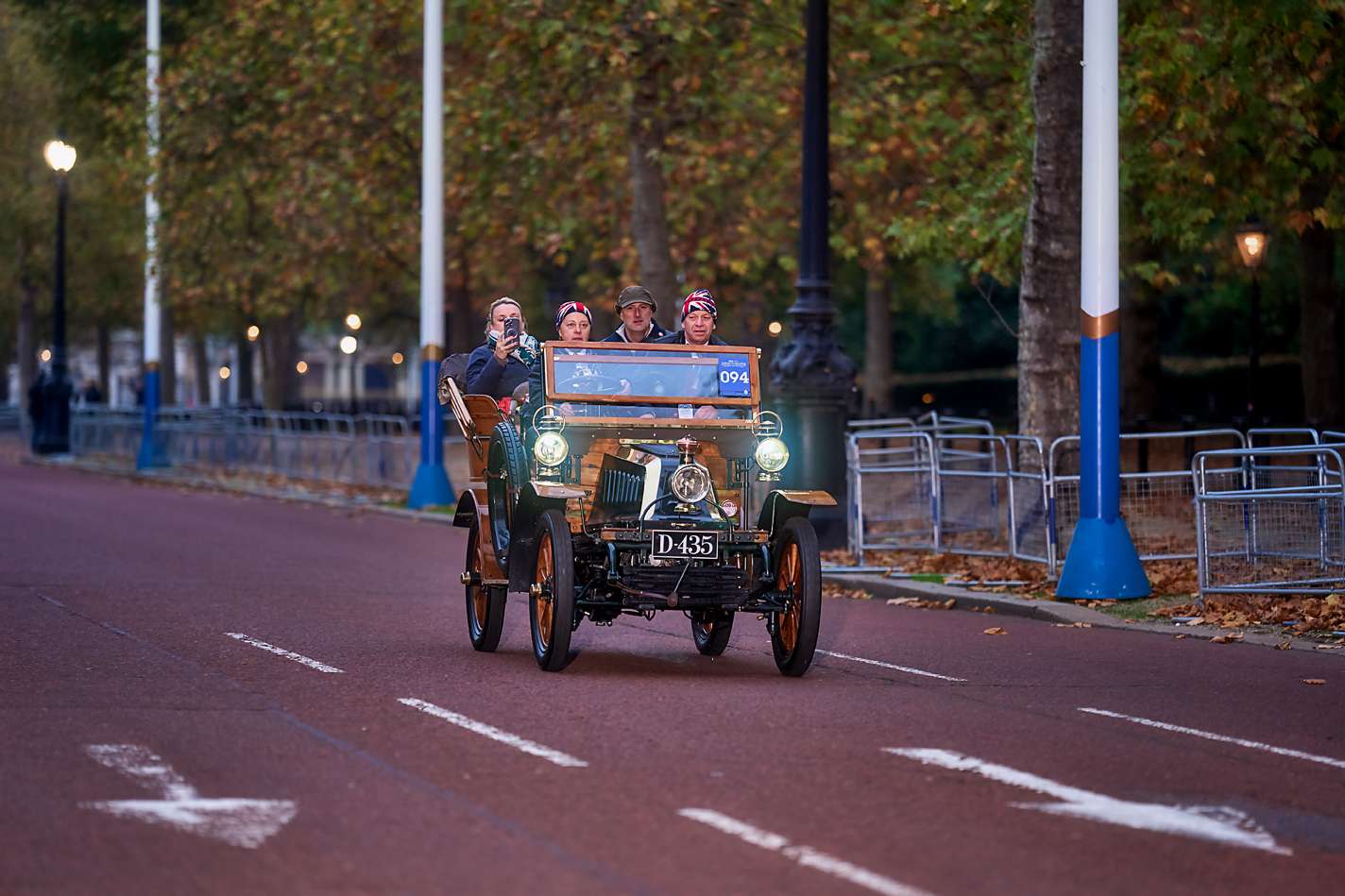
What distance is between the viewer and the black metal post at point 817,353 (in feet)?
64.1

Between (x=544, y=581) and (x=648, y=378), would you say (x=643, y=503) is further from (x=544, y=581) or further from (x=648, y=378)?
(x=648, y=378)

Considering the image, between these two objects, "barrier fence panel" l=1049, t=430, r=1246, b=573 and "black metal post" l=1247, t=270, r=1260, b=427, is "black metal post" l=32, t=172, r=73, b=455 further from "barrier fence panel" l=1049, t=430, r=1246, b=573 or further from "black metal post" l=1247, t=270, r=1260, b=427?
"barrier fence panel" l=1049, t=430, r=1246, b=573

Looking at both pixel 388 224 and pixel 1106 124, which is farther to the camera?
pixel 388 224

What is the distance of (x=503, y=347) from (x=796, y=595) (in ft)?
8.20

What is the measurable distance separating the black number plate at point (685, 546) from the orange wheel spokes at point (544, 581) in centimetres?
53

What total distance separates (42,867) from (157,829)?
1.94 feet

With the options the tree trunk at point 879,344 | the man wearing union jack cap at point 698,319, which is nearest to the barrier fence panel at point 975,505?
the man wearing union jack cap at point 698,319

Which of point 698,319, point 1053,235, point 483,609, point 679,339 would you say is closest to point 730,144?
point 1053,235

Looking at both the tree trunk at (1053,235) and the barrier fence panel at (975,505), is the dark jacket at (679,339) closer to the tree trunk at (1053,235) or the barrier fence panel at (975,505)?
the barrier fence panel at (975,505)

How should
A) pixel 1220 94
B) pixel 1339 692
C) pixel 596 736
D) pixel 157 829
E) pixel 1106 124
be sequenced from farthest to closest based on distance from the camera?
pixel 1220 94 < pixel 1106 124 < pixel 1339 692 < pixel 596 736 < pixel 157 829

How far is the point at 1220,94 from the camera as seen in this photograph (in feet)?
73.5

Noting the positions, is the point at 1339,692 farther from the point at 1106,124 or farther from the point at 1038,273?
the point at 1038,273

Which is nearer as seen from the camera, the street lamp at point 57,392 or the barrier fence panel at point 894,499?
the barrier fence panel at point 894,499

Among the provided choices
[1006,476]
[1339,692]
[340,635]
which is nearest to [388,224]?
[1006,476]
